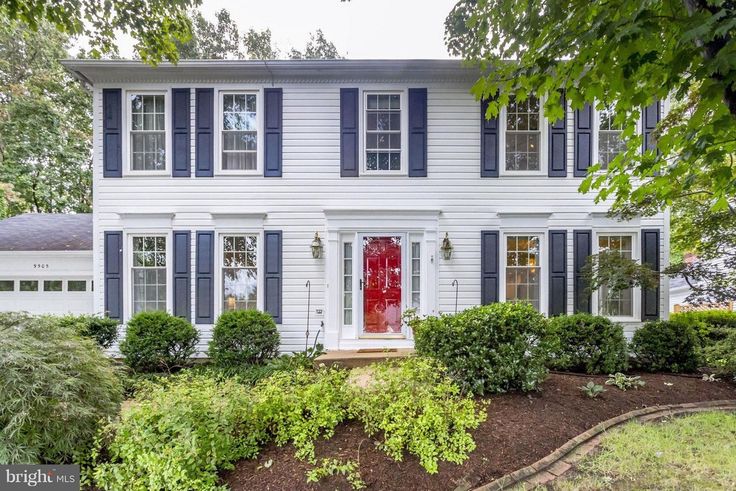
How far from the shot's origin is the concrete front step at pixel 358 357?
5559 millimetres

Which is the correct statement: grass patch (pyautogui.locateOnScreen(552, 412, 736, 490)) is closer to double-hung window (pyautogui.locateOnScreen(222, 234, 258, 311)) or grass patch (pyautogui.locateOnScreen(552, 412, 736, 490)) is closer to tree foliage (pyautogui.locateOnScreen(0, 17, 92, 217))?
double-hung window (pyautogui.locateOnScreen(222, 234, 258, 311))

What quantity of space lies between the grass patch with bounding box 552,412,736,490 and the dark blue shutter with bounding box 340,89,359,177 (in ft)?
16.8

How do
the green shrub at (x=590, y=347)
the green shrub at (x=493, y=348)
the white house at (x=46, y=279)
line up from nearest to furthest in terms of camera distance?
1. the green shrub at (x=493, y=348)
2. the green shrub at (x=590, y=347)
3. the white house at (x=46, y=279)

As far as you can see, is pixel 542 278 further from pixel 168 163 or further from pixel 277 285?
pixel 168 163

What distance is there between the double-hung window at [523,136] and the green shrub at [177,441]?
5.84 m

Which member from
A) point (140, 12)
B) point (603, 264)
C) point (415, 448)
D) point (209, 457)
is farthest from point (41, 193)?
point (603, 264)

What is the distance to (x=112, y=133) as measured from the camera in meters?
6.23

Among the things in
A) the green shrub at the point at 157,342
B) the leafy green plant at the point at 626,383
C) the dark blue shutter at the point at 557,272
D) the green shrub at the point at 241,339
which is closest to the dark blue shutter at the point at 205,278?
the green shrub at the point at 157,342

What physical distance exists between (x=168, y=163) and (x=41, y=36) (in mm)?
10543

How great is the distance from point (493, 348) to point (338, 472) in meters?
2.07

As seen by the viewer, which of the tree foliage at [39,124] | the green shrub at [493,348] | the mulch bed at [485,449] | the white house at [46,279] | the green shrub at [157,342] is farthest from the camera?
the tree foliage at [39,124]

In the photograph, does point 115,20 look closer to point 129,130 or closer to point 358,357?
point 129,130

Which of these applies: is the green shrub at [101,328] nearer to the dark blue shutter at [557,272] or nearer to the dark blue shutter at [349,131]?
the dark blue shutter at [349,131]

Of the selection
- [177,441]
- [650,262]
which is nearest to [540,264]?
[650,262]
